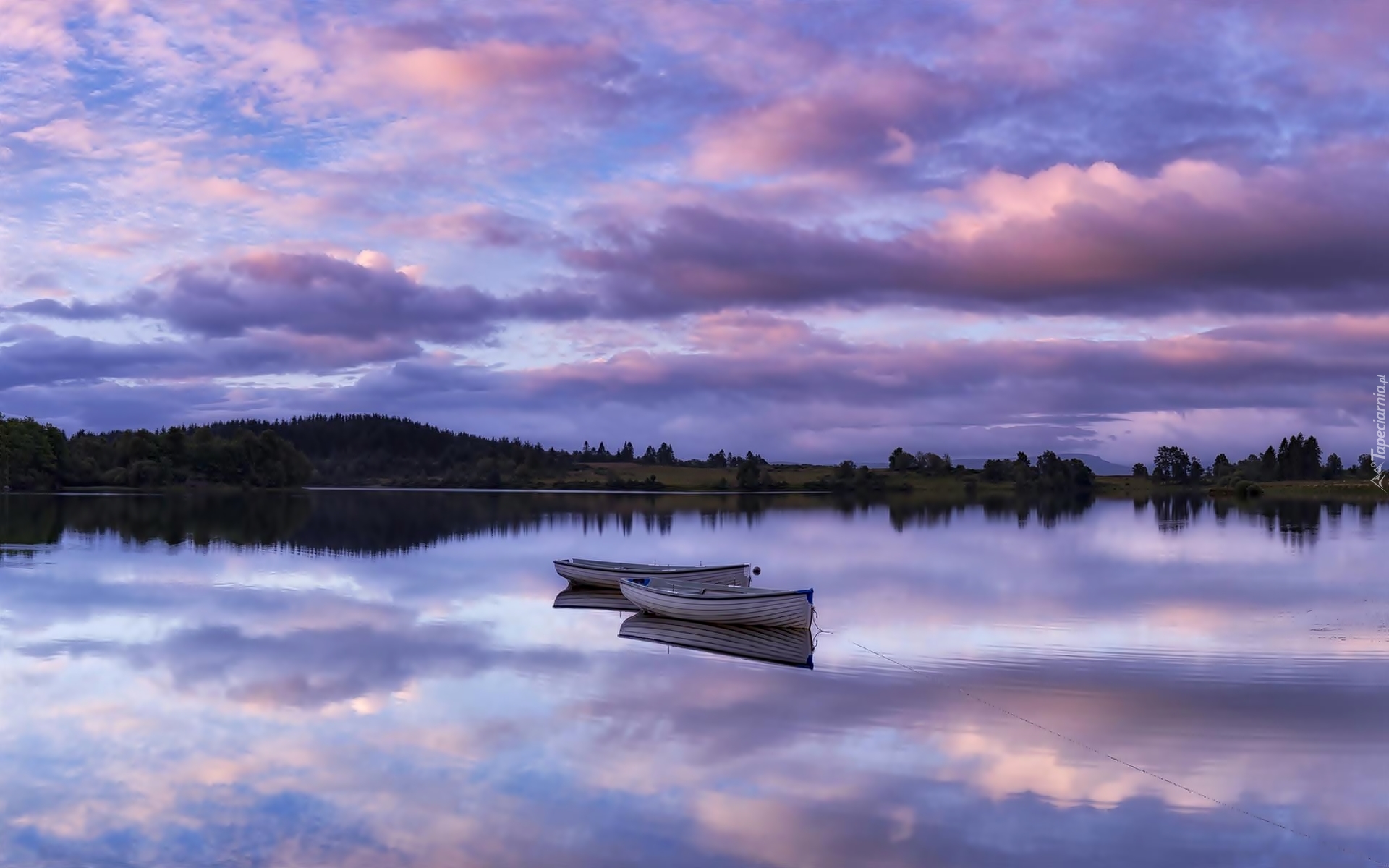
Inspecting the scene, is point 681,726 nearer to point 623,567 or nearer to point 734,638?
point 734,638

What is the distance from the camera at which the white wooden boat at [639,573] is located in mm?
39125

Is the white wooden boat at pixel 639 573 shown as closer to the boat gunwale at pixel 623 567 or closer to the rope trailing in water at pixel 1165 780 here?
the boat gunwale at pixel 623 567

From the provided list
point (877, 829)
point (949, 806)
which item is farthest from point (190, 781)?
point (949, 806)

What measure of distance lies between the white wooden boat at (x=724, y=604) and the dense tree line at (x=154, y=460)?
14525 centimetres

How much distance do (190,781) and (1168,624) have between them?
26239mm

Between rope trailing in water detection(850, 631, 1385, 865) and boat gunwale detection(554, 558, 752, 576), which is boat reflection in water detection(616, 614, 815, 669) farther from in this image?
boat gunwale detection(554, 558, 752, 576)

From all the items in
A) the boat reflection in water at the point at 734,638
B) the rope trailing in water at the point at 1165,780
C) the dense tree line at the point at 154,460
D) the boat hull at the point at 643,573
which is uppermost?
the dense tree line at the point at 154,460

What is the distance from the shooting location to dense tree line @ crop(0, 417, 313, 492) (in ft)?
501

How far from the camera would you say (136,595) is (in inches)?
1431

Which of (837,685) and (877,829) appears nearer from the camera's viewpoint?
(877,829)

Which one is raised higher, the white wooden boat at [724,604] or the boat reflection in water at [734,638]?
the white wooden boat at [724,604]

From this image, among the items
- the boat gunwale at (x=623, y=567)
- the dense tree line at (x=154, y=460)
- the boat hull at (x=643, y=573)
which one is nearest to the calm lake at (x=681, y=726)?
the boat hull at (x=643, y=573)

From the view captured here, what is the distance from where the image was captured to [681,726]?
18.7 m

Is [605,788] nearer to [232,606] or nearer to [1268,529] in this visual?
[232,606]
